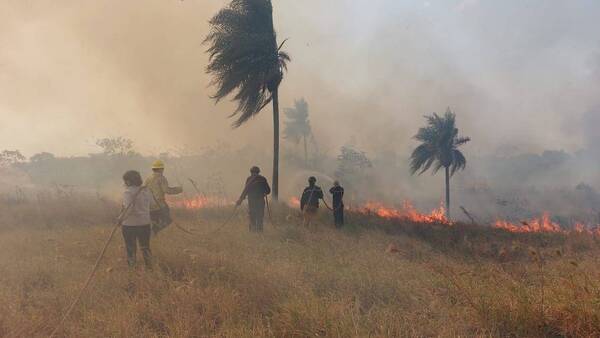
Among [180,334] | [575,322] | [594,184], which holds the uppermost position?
[594,184]

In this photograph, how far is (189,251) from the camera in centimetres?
793

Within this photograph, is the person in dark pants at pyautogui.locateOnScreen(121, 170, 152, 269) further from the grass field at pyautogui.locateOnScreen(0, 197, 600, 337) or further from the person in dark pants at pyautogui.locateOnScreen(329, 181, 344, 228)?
the person in dark pants at pyautogui.locateOnScreen(329, 181, 344, 228)

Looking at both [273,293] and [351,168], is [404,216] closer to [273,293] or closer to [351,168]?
[273,293]

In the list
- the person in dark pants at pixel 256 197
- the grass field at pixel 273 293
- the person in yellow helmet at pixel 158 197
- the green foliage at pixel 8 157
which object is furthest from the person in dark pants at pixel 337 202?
the green foliage at pixel 8 157

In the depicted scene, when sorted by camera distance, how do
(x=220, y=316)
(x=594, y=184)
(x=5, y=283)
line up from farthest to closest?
(x=594, y=184), (x=5, y=283), (x=220, y=316)

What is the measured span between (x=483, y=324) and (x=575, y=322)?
875 mm

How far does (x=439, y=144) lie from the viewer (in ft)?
108

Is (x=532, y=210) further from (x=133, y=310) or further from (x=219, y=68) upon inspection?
(x=133, y=310)

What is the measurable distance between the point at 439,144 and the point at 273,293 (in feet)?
98.2

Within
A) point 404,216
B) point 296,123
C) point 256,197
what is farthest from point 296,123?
point 256,197

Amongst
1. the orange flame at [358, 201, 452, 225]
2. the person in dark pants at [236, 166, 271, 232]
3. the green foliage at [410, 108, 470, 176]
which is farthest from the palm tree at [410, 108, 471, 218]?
the person in dark pants at [236, 166, 271, 232]

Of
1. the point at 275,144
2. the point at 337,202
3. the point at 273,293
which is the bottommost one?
the point at 273,293

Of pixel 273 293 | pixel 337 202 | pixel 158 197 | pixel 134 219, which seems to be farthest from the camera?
pixel 337 202

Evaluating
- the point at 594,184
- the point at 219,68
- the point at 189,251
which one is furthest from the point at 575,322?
the point at 594,184
